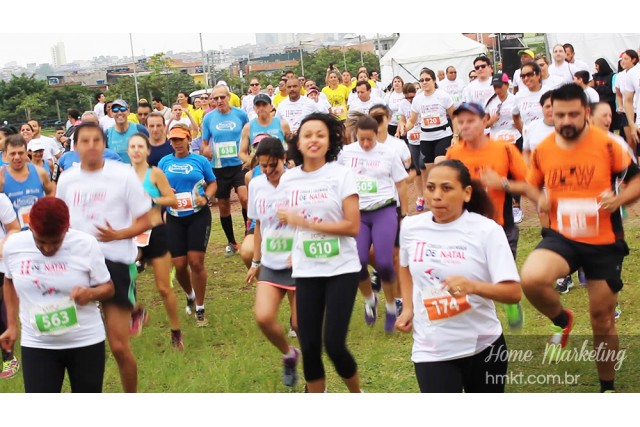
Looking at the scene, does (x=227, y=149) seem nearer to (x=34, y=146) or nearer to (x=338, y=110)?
(x=34, y=146)

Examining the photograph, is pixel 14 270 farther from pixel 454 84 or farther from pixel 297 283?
pixel 454 84

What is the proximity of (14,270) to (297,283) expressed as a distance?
167 cm

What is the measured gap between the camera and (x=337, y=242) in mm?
5223

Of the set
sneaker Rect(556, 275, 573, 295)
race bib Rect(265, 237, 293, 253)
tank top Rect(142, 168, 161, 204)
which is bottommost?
sneaker Rect(556, 275, 573, 295)

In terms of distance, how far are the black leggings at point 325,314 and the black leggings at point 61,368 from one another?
1.23 meters

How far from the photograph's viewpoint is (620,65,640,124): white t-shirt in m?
13.3

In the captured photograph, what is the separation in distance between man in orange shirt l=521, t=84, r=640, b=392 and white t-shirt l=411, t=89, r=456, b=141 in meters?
7.30

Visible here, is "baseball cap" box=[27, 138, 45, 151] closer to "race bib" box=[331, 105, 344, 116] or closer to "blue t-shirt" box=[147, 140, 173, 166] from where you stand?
"blue t-shirt" box=[147, 140, 173, 166]

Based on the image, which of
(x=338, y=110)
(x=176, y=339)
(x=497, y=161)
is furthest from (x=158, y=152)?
(x=338, y=110)

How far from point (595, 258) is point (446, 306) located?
1.69 metres

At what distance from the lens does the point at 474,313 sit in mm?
4168

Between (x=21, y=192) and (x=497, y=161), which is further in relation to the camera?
(x=21, y=192)

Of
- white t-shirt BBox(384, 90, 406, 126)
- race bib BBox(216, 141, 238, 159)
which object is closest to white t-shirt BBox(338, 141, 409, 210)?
race bib BBox(216, 141, 238, 159)
